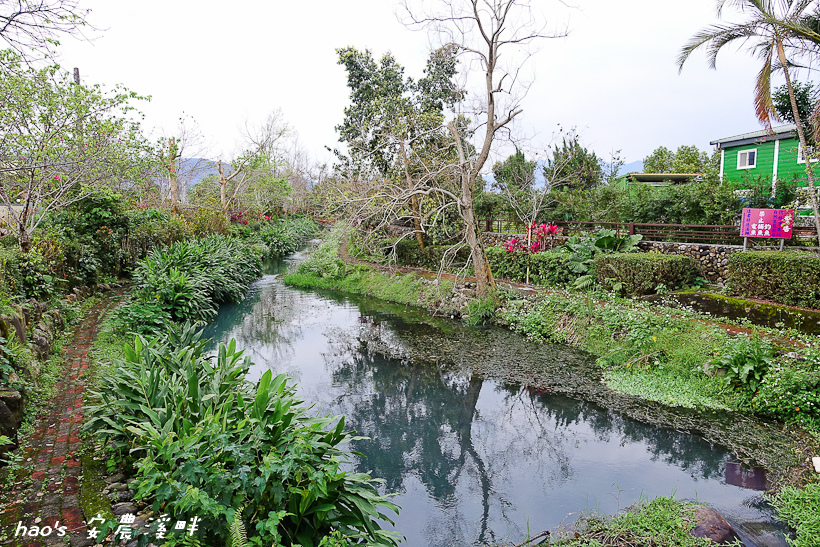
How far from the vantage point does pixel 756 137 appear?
53.1ft

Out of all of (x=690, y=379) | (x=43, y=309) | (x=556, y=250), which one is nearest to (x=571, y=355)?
(x=690, y=379)

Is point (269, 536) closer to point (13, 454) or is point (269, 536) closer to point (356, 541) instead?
point (356, 541)

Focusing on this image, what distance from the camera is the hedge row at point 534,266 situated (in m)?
11.3

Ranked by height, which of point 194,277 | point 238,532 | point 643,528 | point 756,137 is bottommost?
point 643,528

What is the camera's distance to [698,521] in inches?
150

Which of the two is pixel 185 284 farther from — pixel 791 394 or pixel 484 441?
pixel 791 394

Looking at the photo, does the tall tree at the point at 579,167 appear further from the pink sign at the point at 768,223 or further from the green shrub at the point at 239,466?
the green shrub at the point at 239,466

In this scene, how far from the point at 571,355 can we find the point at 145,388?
6.60m

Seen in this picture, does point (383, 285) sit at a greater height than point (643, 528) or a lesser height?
greater

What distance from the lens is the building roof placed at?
49.1 ft

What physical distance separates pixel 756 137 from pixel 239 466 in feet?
62.8

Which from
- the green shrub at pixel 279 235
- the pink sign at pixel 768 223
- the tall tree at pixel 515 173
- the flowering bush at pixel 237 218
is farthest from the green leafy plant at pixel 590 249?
the flowering bush at pixel 237 218

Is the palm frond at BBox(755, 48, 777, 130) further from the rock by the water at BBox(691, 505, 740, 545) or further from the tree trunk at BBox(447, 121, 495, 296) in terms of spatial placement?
the rock by the water at BBox(691, 505, 740, 545)

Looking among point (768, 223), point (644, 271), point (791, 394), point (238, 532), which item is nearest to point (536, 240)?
point (644, 271)
